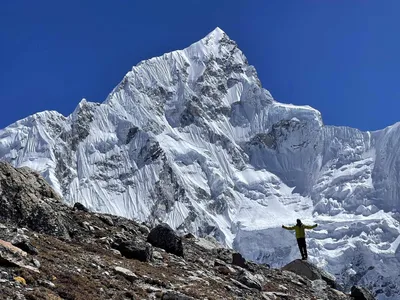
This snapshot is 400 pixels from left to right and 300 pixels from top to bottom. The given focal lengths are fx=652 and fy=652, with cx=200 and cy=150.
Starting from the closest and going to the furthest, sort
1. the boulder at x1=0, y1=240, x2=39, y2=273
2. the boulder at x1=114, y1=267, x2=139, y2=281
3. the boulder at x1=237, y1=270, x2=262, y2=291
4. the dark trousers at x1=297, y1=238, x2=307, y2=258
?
the boulder at x1=0, y1=240, x2=39, y2=273 → the boulder at x1=114, y1=267, x2=139, y2=281 → the boulder at x1=237, y1=270, x2=262, y2=291 → the dark trousers at x1=297, y1=238, x2=307, y2=258

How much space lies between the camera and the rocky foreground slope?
47.7 ft

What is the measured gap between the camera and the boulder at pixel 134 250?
67.4 ft

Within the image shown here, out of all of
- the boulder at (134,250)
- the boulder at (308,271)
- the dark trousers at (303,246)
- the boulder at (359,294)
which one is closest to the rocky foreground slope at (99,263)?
the boulder at (134,250)

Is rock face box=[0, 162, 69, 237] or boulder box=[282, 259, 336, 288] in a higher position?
boulder box=[282, 259, 336, 288]

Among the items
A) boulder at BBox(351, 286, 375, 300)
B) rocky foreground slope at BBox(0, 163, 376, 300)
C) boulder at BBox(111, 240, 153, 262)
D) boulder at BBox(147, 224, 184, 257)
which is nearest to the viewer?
rocky foreground slope at BBox(0, 163, 376, 300)

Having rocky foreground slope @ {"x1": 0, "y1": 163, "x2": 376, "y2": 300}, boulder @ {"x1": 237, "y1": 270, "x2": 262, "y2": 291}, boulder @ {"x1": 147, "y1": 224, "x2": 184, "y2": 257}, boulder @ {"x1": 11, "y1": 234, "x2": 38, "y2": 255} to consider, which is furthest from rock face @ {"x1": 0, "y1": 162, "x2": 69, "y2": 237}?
boulder @ {"x1": 237, "y1": 270, "x2": 262, "y2": 291}

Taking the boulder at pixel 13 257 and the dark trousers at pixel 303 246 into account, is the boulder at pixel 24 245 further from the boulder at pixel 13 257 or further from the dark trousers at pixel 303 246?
the dark trousers at pixel 303 246

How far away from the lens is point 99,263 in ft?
57.5

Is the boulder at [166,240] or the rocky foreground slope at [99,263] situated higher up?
the boulder at [166,240]

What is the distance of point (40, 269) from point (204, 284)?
18.6 ft

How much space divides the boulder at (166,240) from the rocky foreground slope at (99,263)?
4 centimetres

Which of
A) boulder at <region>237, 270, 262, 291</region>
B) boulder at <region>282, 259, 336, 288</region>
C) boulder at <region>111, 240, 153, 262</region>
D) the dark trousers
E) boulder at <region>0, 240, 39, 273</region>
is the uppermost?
the dark trousers

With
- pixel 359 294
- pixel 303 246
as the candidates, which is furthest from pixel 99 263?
pixel 303 246

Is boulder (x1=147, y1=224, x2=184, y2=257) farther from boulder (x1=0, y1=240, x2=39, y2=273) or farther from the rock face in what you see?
boulder (x1=0, y1=240, x2=39, y2=273)
